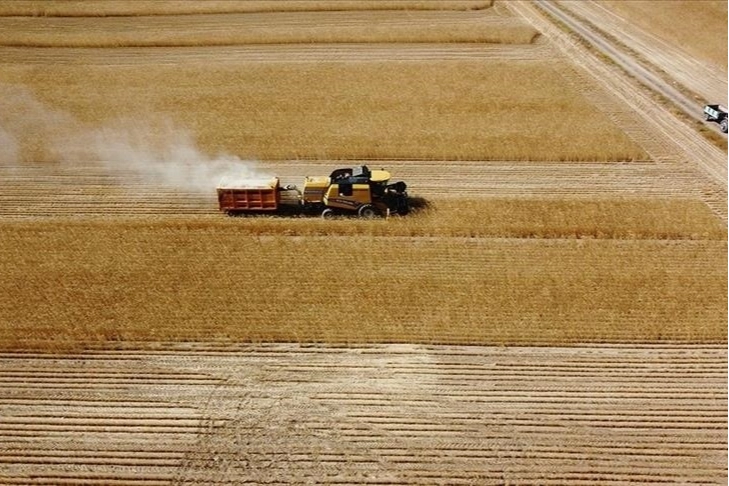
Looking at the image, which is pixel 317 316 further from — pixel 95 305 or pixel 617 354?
pixel 617 354

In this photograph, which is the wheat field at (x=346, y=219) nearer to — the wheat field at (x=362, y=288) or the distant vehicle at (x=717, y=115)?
the wheat field at (x=362, y=288)

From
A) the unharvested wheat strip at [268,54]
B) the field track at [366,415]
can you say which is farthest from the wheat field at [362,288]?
the unharvested wheat strip at [268,54]

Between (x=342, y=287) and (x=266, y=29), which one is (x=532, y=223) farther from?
(x=266, y=29)

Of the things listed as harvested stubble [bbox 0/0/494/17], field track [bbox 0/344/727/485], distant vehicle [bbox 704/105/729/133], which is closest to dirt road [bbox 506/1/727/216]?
distant vehicle [bbox 704/105/729/133]

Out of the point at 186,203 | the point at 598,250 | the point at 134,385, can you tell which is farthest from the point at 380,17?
the point at 134,385

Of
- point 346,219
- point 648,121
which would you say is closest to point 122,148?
point 346,219

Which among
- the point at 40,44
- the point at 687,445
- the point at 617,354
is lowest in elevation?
the point at 687,445
